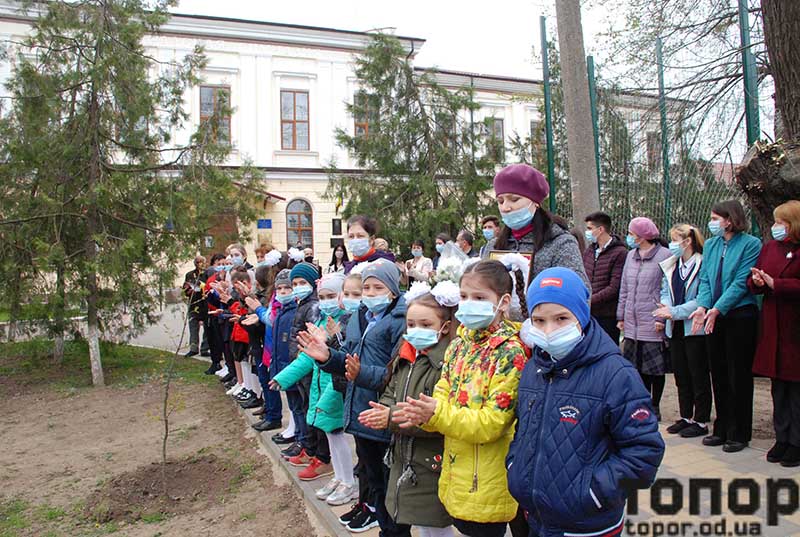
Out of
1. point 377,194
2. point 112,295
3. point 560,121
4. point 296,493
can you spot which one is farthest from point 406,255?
point 296,493

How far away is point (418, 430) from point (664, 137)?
6.26 metres

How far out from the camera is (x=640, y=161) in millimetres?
7812

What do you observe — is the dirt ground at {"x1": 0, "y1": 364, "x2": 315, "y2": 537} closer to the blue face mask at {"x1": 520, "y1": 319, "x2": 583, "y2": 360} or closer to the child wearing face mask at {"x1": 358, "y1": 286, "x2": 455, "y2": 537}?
the child wearing face mask at {"x1": 358, "y1": 286, "x2": 455, "y2": 537}

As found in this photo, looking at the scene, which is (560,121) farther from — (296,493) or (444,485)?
(444,485)

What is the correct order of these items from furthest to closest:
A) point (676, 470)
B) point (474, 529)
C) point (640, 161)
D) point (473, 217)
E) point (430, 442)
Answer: point (473, 217), point (640, 161), point (676, 470), point (430, 442), point (474, 529)

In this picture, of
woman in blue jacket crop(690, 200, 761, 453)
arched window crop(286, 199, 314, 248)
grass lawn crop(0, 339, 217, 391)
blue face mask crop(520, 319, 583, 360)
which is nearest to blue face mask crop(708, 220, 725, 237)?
woman in blue jacket crop(690, 200, 761, 453)

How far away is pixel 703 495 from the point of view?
12.9 ft

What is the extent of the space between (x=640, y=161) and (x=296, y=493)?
593cm

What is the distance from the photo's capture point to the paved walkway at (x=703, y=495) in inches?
135

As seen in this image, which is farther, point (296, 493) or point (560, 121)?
point (560, 121)

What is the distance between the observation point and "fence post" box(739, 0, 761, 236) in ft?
21.3

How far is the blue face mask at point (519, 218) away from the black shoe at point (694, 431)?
10.7 feet

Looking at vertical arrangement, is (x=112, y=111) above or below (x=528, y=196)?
above

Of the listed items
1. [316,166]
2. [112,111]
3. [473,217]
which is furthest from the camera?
[316,166]
